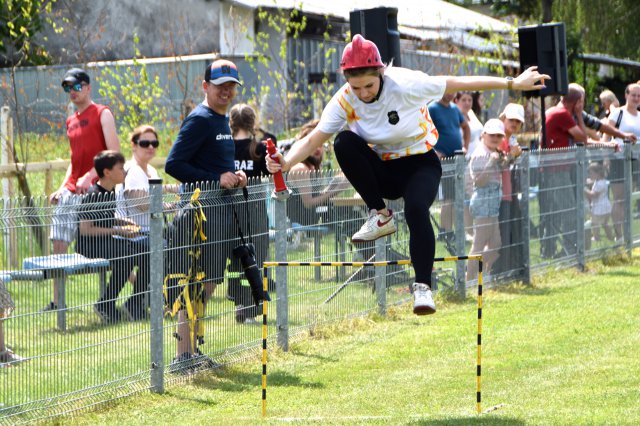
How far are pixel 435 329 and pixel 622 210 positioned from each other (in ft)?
21.7

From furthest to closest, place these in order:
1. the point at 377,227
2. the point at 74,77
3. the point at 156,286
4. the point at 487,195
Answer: the point at 487,195, the point at 74,77, the point at 156,286, the point at 377,227

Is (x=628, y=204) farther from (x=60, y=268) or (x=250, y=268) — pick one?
(x=60, y=268)

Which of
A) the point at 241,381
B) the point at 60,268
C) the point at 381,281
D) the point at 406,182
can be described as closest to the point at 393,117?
the point at 406,182

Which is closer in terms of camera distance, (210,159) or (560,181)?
(210,159)

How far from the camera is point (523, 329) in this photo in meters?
10.5

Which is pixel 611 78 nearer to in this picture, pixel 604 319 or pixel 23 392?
pixel 604 319

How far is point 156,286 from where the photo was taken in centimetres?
817

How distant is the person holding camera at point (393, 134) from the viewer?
24.1 feet

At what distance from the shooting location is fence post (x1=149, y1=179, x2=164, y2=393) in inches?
320

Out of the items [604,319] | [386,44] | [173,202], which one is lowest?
[604,319]

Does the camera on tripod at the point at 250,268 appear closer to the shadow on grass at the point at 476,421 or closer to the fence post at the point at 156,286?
the fence post at the point at 156,286

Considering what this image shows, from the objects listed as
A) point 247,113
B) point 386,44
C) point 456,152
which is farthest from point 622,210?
point 247,113

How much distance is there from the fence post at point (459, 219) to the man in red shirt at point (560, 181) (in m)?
1.97

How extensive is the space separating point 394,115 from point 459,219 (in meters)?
5.10
